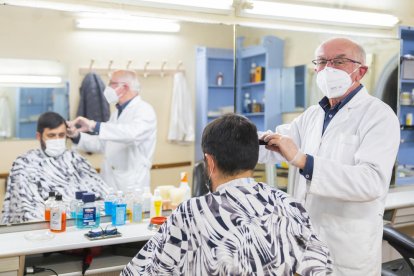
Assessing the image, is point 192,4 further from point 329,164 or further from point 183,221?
point 183,221

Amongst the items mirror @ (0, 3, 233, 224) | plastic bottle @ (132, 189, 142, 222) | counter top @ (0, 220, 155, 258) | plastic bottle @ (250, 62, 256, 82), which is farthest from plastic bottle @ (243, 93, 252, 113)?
counter top @ (0, 220, 155, 258)

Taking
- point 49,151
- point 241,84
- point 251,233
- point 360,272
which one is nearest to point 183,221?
point 251,233

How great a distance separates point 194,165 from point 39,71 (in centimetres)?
105

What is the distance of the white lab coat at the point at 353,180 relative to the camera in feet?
5.25

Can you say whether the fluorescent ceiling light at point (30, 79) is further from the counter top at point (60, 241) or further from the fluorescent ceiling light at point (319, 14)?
the fluorescent ceiling light at point (319, 14)

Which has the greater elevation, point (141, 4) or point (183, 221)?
Result: point (141, 4)

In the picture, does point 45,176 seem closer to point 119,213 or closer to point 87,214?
point 87,214

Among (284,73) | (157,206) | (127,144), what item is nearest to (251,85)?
(284,73)

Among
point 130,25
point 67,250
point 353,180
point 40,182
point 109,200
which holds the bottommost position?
Result: point 67,250

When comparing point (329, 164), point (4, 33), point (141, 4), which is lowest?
point (329, 164)

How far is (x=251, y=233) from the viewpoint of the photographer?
1281mm

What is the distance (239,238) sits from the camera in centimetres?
127

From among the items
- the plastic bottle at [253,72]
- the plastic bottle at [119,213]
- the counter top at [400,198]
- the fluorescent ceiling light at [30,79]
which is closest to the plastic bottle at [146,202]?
the plastic bottle at [119,213]

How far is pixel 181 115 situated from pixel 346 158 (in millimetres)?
1196
